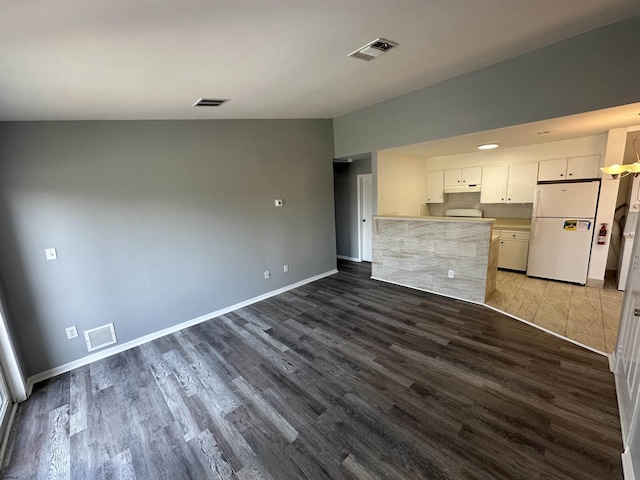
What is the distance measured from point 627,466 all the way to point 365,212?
4.81 m

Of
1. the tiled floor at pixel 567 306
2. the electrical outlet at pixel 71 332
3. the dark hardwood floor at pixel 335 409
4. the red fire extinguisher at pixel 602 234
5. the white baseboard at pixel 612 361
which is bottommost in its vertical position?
the dark hardwood floor at pixel 335 409

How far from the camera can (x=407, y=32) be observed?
75.0 inches

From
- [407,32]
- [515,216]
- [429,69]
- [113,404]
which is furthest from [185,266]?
[515,216]

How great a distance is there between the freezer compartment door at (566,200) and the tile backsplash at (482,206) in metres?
0.71

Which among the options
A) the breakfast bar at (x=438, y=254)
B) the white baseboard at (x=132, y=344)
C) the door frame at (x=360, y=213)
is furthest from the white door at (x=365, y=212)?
the white baseboard at (x=132, y=344)

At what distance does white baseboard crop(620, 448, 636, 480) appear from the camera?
1.36 metres

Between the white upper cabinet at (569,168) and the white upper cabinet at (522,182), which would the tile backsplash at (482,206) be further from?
the white upper cabinet at (569,168)

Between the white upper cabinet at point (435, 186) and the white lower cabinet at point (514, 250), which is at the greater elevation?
the white upper cabinet at point (435, 186)

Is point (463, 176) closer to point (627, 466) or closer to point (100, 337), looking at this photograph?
point (627, 466)

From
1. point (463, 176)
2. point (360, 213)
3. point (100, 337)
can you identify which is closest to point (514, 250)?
point (463, 176)

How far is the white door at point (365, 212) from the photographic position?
5.68 metres

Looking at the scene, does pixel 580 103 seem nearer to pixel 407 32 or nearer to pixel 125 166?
pixel 407 32

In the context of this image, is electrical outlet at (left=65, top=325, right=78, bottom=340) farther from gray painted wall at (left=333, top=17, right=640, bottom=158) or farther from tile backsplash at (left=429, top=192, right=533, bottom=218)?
tile backsplash at (left=429, top=192, right=533, bottom=218)

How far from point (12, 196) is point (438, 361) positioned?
4.18 metres
